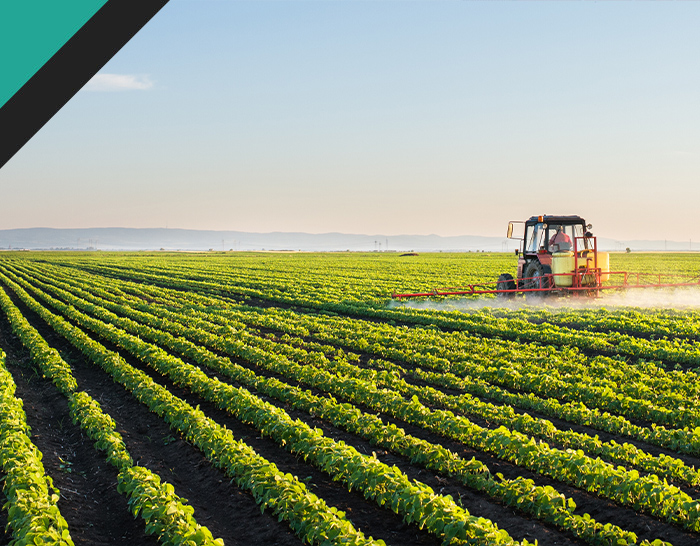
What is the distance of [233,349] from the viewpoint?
13.5m

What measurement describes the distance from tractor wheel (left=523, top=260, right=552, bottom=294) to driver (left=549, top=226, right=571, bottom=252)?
75 cm

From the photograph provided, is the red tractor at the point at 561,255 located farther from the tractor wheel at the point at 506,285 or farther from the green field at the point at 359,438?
the green field at the point at 359,438

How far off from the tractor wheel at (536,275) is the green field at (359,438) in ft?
15.1

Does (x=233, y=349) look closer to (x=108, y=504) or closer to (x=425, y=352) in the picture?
(x=425, y=352)

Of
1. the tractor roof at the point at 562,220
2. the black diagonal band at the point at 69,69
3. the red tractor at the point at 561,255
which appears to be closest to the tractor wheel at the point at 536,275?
the red tractor at the point at 561,255

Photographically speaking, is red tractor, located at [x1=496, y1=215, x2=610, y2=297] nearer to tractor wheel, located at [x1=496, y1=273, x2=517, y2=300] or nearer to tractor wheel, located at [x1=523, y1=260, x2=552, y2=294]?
tractor wheel, located at [x1=523, y1=260, x2=552, y2=294]

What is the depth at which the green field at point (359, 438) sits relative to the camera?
5.38m

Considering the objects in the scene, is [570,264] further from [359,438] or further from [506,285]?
[359,438]

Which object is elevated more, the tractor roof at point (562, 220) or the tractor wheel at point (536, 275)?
the tractor roof at point (562, 220)

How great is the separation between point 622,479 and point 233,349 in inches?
370

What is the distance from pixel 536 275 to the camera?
21250 millimetres

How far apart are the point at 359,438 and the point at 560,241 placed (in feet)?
49.2

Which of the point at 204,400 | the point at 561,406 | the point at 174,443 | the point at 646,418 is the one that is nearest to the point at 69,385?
the point at 204,400

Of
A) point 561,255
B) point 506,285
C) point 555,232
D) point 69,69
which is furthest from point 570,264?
point 69,69
